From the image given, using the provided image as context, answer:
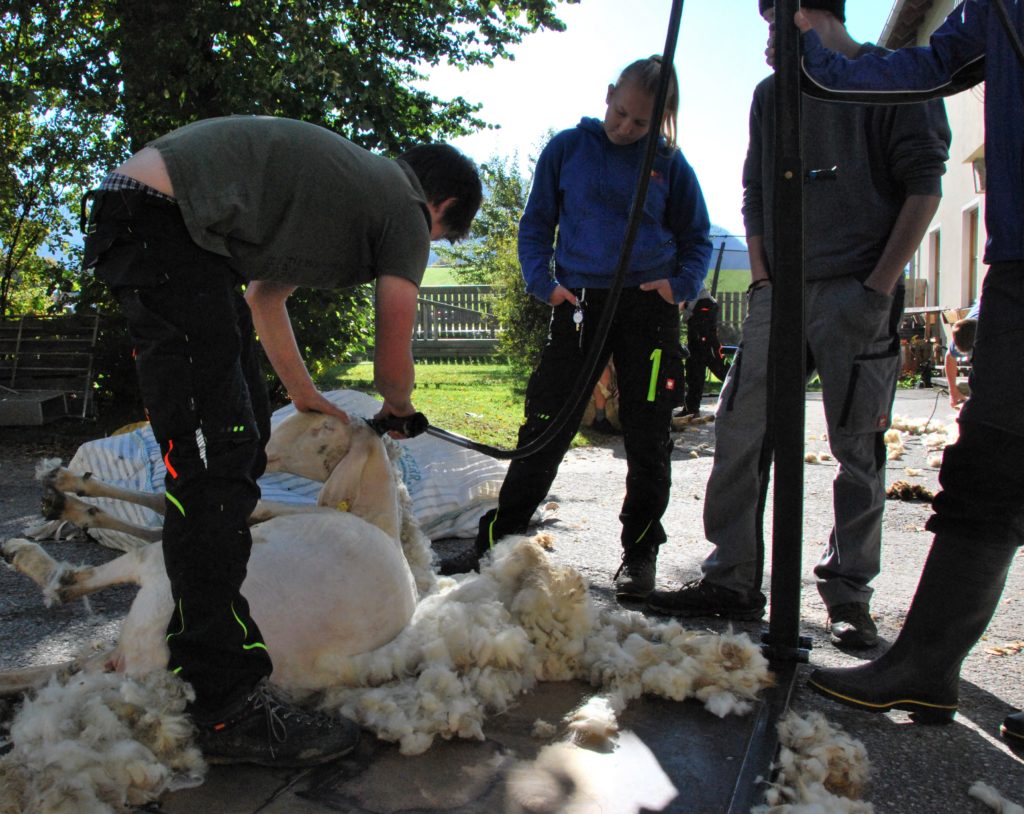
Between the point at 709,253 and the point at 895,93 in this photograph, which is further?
the point at 709,253

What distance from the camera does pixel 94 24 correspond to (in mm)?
8289

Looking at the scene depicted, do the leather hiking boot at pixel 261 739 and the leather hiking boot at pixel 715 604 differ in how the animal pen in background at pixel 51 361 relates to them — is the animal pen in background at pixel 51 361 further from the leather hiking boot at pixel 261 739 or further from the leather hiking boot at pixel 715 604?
the leather hiking boot at pixel 261 739

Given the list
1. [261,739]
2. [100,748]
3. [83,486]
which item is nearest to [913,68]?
[261,739]

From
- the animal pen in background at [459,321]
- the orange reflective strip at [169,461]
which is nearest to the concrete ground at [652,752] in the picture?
the orange reflective strip at [169,461]

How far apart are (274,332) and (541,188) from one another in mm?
1388

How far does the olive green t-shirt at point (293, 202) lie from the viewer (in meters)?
2.00

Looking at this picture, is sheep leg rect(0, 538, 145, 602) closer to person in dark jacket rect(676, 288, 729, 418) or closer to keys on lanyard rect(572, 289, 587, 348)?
keys on lanyard rect(572, 289, 587, 348)

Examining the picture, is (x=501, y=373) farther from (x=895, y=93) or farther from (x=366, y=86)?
(x=895, y=93)

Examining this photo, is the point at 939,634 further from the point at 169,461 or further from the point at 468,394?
the point at 468,394

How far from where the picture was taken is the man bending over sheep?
1912 millimetres

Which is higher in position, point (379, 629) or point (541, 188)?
point (541, 188)

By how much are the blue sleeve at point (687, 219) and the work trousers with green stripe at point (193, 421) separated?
1911 millimetres

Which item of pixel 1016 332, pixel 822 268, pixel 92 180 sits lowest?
pixel 1016 332

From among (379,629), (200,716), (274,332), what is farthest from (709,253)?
(200,716)
